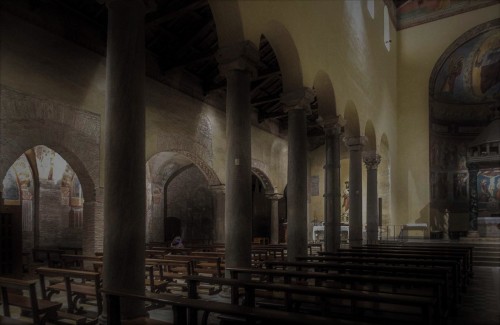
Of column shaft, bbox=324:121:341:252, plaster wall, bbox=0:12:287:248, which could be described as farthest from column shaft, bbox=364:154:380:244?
plaster wall, bbox=0:12:287:248

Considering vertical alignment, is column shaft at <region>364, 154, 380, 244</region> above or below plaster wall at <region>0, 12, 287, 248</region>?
below

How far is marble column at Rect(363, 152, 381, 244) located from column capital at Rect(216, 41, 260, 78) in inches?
427

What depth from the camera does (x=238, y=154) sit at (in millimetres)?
7422

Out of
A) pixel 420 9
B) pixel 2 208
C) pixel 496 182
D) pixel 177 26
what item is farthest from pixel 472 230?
pixel 2 208

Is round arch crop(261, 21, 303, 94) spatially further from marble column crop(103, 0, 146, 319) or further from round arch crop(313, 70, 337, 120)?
marble column crop(103, 0, 146, 319)

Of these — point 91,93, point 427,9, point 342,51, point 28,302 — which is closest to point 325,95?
point 342,51

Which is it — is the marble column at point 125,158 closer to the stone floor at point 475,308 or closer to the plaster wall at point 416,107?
the stone floor at point 475,308

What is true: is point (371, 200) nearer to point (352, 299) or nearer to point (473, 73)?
point (473, 73)

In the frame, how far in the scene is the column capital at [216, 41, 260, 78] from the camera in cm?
759

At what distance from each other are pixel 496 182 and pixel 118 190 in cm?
2057

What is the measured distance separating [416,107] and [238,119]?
17.6m

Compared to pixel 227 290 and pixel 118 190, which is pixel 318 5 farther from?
pixel 118 190

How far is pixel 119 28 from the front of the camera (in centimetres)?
519

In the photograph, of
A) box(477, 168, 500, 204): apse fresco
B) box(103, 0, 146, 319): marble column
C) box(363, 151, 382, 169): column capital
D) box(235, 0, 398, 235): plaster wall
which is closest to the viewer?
box(103, 0, 146, 319): marble column
